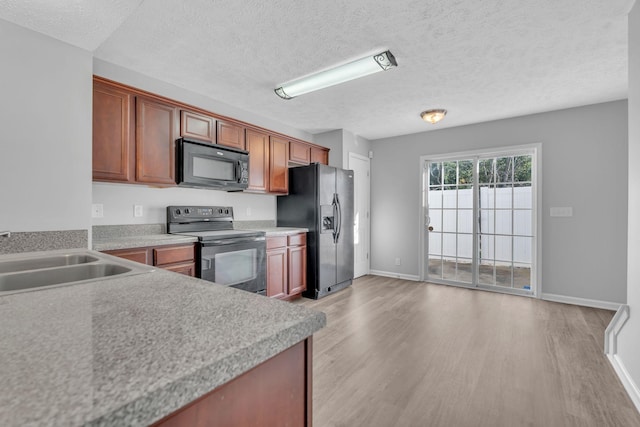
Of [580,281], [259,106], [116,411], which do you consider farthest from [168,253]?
[580,281]

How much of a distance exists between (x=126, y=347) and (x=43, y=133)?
2101 mm

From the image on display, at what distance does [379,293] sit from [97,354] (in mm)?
3961

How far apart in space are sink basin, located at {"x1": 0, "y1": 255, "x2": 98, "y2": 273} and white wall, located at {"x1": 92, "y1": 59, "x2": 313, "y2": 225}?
3.66 feet

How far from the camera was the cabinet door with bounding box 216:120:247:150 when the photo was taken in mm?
3242

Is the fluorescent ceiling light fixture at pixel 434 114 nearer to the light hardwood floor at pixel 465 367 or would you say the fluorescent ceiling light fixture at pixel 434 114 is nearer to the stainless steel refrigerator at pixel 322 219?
the stainless steel refrigerator at pixel 322 219

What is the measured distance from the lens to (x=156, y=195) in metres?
3.03

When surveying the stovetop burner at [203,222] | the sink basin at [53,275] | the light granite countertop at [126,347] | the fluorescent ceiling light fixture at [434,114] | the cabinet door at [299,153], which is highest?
the fluorescent ceiling light fixture at [434,114]

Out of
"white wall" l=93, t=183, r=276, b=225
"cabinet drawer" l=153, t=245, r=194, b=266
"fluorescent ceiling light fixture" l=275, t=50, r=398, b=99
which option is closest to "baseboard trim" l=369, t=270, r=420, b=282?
"white wall" l=93, t=183, r=276, b=225

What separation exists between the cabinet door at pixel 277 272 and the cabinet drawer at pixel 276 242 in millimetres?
47

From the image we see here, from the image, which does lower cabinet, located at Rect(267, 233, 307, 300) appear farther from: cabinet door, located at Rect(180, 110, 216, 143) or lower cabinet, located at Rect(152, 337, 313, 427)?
lower cabinet, located at Rect(152, 337, 313, 427)

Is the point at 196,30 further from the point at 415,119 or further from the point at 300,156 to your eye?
the point at 415,119

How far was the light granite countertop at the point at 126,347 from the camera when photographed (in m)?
0.39

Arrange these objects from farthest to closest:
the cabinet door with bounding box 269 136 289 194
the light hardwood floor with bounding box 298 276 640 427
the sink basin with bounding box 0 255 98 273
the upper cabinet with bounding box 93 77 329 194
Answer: the cabinet door with bounding box 269 136 289 194 < the upper cabinet with bounding box 93 77 329 194 < the light hardwood floor with bounding box 298 276 640 427 < the sink basin with bounding box 0 255 98 273

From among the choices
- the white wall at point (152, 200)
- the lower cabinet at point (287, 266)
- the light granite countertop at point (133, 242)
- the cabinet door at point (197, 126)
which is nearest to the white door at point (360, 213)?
the lower cabinet at point (287, 266)
